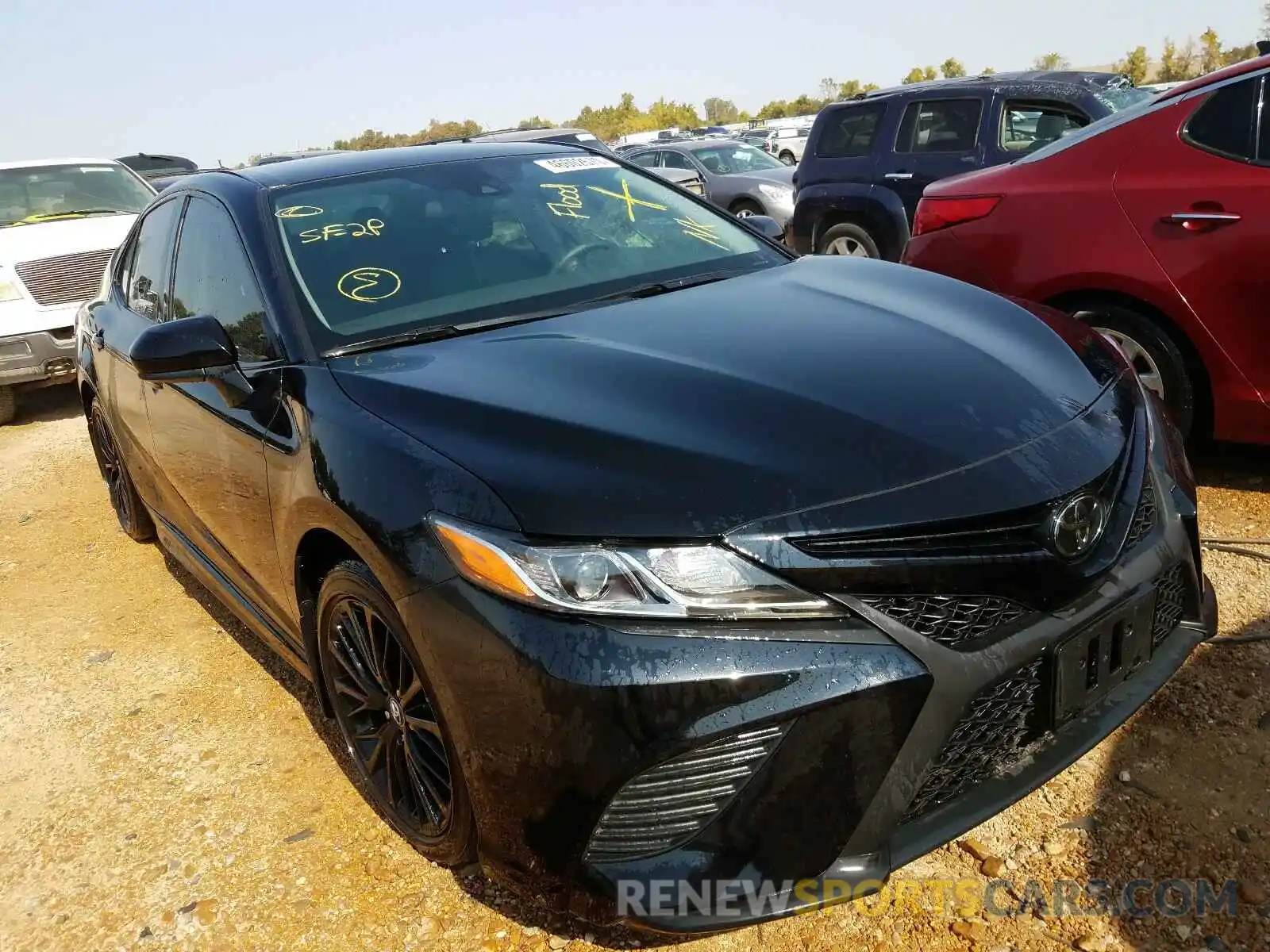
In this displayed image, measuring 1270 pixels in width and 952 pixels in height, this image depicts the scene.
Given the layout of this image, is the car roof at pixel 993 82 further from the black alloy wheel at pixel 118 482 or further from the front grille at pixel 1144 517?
the front grille at pixel 1144 517

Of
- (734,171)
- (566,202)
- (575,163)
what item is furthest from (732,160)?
(566,202)

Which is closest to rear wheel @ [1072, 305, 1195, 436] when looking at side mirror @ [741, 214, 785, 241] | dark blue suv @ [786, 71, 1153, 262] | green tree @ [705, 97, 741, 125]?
side mirror @ [741, 214, 785, 241]

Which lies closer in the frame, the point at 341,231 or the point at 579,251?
the point at 341,231

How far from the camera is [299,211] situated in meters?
2.88

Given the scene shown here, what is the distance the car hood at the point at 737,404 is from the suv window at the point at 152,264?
1459 millimetres

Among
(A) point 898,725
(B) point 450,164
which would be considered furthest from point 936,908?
(B) point 450,164

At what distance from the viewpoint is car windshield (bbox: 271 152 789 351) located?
2656 millimetres

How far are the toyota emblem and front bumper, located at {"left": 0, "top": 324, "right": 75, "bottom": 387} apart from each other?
282 inches

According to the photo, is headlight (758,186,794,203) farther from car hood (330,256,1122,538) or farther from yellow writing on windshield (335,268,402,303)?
yellow writing on windshield (335,268,402,303)

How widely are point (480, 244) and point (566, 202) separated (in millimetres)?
432

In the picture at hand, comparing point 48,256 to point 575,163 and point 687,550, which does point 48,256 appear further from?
point 687,550

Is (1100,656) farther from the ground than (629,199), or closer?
closer

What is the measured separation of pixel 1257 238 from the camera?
339 centimetres

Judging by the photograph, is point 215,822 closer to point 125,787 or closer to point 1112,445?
point 125,787
